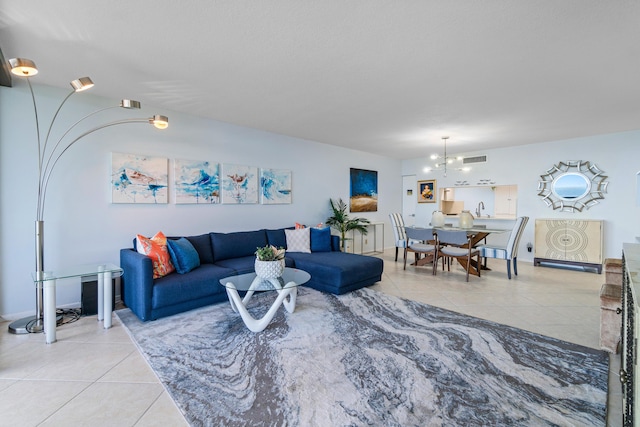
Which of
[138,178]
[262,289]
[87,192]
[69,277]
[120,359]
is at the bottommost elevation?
[120,359]

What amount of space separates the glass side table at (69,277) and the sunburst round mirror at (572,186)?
23.7 feet

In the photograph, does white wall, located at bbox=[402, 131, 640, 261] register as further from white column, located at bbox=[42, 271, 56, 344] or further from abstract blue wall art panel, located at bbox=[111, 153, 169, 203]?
white column, located at bbox=[42, 271, 56, 344]

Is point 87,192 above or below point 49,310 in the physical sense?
above

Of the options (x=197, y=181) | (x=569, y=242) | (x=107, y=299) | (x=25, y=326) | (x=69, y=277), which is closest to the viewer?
(x=69, y=277)

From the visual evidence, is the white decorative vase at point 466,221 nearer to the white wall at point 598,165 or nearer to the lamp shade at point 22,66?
the white wall at point 598,165

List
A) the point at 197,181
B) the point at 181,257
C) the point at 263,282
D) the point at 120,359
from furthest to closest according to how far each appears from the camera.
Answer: the point at 197,181 → the point at 181,257 → the point at 263,282 → the point at 120,359

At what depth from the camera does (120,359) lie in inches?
89.1

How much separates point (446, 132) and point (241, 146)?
346 centimetres

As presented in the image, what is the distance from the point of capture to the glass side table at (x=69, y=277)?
2.50 meters

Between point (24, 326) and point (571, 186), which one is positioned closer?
point (24, 326)

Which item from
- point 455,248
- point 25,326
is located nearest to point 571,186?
point 455,248

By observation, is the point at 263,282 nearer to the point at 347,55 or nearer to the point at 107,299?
the point at 107,299

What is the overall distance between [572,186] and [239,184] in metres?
6.17

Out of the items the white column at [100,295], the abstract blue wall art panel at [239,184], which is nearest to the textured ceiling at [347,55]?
the abstract blue wall art panel at [239,184]
